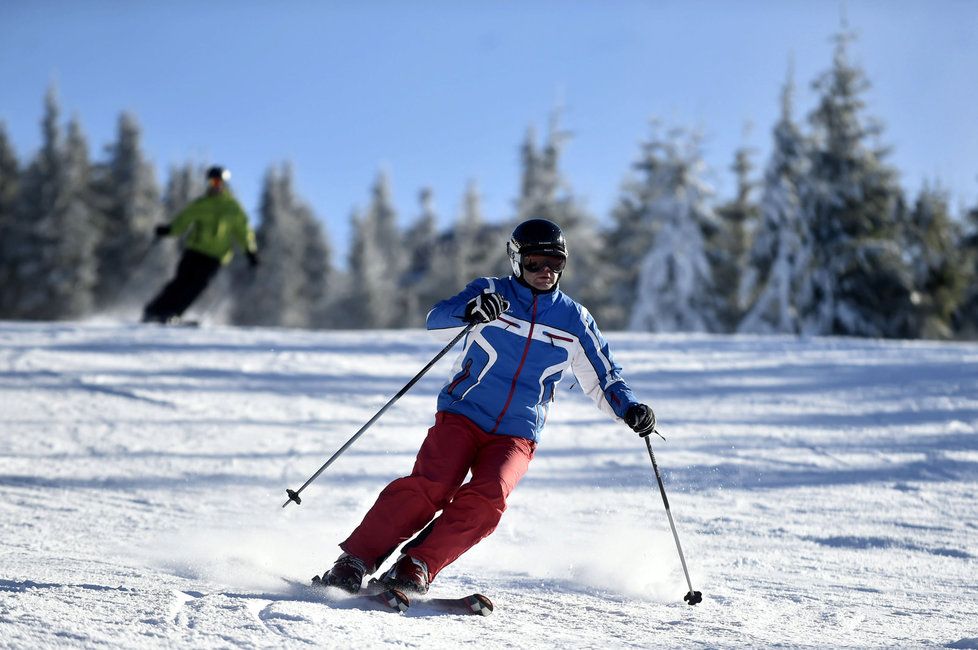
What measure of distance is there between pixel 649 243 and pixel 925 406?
2360cm

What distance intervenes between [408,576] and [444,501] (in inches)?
17.3

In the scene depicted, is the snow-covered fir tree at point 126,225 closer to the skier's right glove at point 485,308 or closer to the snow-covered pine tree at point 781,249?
the snow-covered pine tree at point 781,249

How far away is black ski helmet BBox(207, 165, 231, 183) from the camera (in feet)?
34.2

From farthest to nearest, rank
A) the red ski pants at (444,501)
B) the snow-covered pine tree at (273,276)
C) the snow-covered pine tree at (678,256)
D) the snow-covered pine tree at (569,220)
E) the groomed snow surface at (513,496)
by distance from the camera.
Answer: the snow-covered pine tree at (273,276), the snow-covered pine tree at (569,220), the snow-covered pine tree at (678,256), the red ski pants at (444,501), the groomed snow surface at (513,496)

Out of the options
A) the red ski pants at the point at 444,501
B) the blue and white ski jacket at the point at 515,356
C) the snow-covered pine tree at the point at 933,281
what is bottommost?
the red ski pants at the point at 444,501

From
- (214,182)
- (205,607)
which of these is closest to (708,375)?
(214,182)

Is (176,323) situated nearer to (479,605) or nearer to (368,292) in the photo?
(479,605)

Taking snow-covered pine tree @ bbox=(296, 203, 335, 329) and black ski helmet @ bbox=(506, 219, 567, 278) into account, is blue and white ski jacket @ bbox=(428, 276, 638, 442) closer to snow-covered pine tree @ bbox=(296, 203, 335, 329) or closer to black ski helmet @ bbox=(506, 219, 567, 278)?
black ski helmet @ bbox=(506, 219, 567, 278)

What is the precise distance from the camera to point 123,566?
3646 mm

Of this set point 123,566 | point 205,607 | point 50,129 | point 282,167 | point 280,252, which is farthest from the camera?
point 282,167

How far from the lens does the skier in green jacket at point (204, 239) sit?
10.4 meters

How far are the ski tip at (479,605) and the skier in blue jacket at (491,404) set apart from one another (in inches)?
7.9

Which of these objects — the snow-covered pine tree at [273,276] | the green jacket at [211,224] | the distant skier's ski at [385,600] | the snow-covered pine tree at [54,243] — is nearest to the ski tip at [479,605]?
the distant skier's ski at [385,600]

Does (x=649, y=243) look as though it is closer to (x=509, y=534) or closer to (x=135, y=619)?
(x=509, y=534)
